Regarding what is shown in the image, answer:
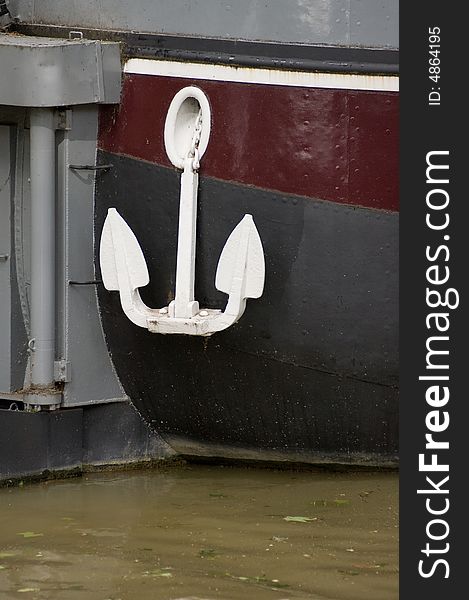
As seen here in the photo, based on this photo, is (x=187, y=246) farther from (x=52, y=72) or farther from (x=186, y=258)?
(x=52, y=72)

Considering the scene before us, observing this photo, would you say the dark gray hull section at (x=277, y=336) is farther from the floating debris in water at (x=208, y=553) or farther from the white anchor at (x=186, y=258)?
the floating debris in water at (x=208, y=553)

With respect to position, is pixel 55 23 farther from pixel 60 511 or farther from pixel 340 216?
pixel 60 511

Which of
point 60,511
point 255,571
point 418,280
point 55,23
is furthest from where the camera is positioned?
point 55,23

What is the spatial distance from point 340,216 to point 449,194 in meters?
0.63

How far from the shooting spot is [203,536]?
21.0ft

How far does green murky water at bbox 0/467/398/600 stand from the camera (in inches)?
226

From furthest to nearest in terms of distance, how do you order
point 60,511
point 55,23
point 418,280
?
point 55,23 → point 60,511 → point 418,280

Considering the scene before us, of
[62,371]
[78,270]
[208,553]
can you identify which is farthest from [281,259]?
[208,553]

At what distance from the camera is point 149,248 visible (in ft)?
23.6

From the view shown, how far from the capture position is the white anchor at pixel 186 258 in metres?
6.82

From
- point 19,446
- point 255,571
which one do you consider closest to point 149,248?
point 19,446

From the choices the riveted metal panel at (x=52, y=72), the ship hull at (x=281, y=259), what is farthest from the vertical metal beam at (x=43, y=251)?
the ship hull at (x=281, y=259)

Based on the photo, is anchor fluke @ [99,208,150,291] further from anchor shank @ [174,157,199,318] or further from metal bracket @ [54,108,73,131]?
metal bracket @ [54,108,73,131]

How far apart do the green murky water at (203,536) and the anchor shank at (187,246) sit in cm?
90
